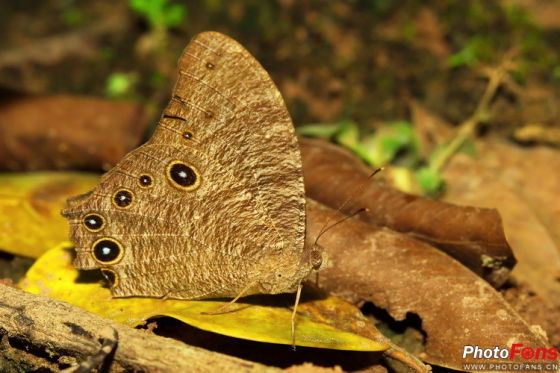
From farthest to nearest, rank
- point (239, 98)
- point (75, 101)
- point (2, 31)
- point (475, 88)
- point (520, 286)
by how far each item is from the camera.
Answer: point (2, 31) → point (475, 88) → point (75, 101) → point (520, 286) → point (239, 98)

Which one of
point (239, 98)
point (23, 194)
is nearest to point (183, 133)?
point (239, 98)

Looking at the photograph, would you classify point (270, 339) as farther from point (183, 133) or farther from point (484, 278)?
point (484, 278)

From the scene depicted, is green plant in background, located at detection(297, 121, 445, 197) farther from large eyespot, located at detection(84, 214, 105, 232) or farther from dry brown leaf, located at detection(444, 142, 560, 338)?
large eyespot, located at detection(84, 214, 105, 232)

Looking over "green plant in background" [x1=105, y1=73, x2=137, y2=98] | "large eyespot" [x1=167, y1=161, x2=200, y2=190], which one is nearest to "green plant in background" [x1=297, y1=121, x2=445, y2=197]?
"large eyespot" [x1=167, y1=161, x2=200, y2=190]

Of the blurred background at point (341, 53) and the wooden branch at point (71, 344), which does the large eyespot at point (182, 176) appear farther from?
the blurred background at point (341, 53)

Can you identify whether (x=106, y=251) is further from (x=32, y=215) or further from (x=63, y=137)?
(x=63, y=137)

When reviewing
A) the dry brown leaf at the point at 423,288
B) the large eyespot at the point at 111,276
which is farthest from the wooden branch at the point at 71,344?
the dry brown leaf at the point at 423,288
